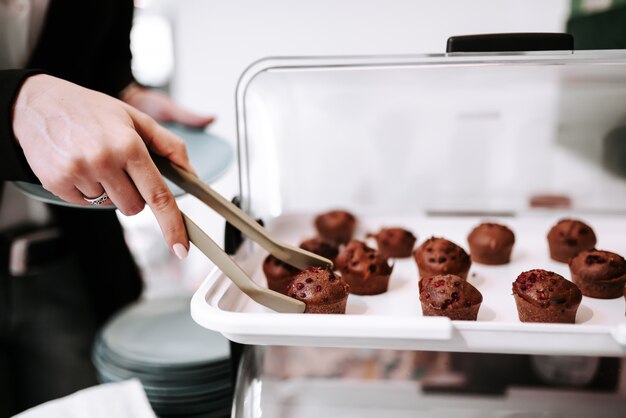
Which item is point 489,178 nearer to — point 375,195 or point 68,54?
point 375,195

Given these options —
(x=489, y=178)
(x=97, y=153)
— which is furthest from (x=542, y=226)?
(x=97, y=153)

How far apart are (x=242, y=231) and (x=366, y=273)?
0.23m

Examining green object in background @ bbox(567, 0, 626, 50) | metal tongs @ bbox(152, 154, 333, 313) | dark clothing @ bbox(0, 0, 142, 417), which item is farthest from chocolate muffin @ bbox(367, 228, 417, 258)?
dark clothing @ bbox(0, 0, 142, 417)

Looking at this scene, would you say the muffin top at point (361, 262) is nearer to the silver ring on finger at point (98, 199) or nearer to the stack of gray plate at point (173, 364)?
the stack of gray plate at point (173, 364)

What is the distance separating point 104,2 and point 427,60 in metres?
0.81

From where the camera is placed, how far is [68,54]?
4.11 ft

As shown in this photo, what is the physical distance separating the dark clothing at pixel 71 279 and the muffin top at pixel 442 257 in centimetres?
87

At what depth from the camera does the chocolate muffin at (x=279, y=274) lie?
896 mm

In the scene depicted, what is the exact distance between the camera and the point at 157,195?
2.33 feet

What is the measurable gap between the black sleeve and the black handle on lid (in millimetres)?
661

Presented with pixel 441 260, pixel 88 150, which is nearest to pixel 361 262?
pixel 441 260

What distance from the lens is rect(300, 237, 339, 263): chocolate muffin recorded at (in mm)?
1030

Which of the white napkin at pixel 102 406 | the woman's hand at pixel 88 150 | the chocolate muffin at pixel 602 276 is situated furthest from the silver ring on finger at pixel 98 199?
the chocolate muffin at pixel 602 276

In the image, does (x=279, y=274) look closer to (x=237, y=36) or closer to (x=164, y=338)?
(x=164, y=338)
